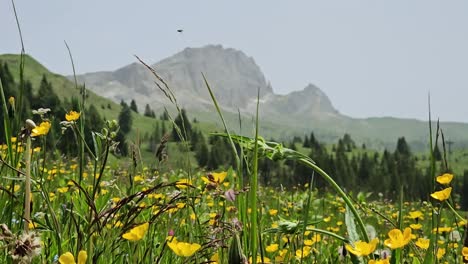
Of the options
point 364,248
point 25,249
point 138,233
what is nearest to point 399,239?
point 364,248

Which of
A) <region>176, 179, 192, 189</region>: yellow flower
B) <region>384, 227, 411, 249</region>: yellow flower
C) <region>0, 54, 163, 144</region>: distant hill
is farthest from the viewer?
<region>0, 54, 163, 144</region>: distant hill

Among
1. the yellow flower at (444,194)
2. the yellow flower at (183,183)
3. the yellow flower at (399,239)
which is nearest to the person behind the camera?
the yellow flower at (183,183)

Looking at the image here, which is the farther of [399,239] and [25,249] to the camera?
[399,239]

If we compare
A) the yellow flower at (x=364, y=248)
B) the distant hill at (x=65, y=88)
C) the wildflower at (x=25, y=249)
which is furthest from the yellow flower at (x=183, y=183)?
the distant hill at (x=65, y=88)

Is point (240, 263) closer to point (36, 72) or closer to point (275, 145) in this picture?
point (275, 145)

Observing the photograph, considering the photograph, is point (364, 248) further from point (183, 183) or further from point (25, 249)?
point (25, 249)

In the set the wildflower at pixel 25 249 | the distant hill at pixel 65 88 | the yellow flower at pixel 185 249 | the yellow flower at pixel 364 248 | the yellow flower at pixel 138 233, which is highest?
the distant hill at pixel 65 88

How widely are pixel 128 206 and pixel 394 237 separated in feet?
3.81

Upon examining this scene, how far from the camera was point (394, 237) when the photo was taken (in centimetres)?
159

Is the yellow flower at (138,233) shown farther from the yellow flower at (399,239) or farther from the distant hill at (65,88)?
the distant hill at (65,88)

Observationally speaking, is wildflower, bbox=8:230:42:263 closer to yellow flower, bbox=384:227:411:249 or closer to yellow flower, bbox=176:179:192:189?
yellow flower, bbox=176:179:192:189

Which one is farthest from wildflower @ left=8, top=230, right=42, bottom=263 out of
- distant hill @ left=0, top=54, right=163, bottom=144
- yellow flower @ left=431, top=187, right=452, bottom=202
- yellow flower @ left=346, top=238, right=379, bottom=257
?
distant hill @ left=0, top=54, right=163, bottom=144

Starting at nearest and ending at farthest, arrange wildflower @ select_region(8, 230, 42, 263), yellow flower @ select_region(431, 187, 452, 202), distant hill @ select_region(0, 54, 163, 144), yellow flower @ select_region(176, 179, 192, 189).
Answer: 1. wildflower @ select_region(8, 230, 42, 263)
2. yellow flower @ select_region(176, 179, 192, 189)
3. yellow flower @ select_region(431, 187, 452, 202)
4. distant hill @ select_region(0, 54, 163, 144)

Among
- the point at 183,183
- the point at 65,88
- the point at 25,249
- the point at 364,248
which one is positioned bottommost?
the point at 364,248
